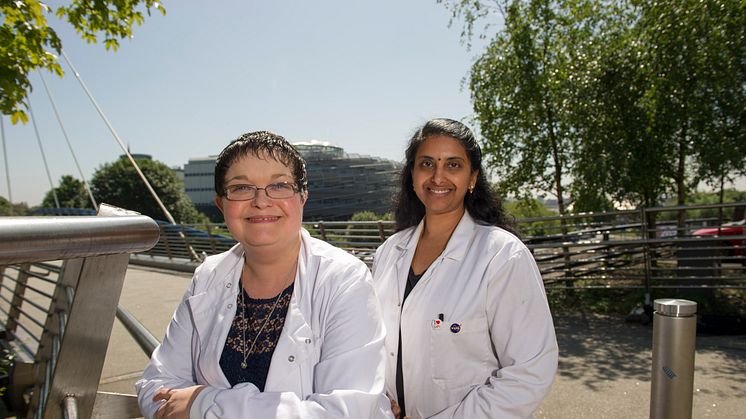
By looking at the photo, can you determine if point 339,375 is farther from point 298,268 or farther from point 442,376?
point 442,376

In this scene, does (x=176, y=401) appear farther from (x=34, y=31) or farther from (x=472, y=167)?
(x=34, y=31)

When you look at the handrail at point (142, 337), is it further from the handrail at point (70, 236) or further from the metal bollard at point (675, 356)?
the metal bollard at point (675, 356)

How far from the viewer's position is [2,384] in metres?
2.40

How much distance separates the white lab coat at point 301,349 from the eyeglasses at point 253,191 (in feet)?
0.57

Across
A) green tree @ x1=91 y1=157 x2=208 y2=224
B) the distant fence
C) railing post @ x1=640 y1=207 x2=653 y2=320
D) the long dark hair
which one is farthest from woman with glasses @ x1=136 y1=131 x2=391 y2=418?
green tree @ x1=91 y1=157 x2=208 y2=224

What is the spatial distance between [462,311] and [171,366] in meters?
0.98

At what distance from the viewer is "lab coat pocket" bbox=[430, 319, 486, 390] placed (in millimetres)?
1821

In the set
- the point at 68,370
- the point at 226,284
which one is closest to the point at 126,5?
the point at 226,284

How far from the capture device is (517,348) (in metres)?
1.76

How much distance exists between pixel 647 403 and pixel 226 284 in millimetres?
3573

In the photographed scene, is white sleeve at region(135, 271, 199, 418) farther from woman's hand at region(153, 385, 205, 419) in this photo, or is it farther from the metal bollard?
the metal bollard

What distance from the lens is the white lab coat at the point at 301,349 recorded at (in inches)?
48.5

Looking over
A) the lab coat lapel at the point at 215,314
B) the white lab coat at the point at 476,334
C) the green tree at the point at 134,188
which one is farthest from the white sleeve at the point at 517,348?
the green tree at the point at 134,188

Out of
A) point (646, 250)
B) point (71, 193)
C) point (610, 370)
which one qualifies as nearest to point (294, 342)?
point (610, 370)
